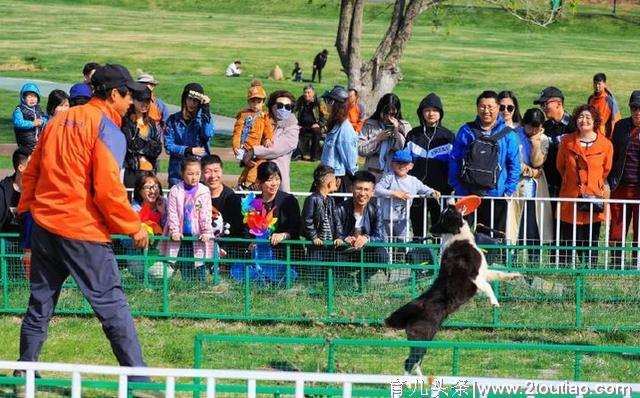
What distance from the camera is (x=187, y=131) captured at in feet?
43.9

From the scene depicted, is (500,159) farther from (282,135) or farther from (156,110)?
(156,110)

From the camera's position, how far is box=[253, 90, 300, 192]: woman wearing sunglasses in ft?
43.2

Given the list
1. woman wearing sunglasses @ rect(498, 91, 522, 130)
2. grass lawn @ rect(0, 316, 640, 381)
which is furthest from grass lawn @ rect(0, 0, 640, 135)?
grass lawn @ rect(0, 316, 640, 381)

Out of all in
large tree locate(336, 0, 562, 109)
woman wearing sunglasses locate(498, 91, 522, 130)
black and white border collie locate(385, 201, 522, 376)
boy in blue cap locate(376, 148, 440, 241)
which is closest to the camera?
black and white border collie locate(385, 201, 522, 376)

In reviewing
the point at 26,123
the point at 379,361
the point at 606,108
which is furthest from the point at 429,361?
the point at 606,108

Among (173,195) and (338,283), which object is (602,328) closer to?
(338,283)

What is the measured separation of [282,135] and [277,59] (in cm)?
3568

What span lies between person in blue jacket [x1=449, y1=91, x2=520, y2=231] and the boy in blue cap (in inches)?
16.5

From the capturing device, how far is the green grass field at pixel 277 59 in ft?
32.8

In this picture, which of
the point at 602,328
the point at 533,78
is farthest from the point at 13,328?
the point at 533,78

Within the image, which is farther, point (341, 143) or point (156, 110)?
point (156, 110)

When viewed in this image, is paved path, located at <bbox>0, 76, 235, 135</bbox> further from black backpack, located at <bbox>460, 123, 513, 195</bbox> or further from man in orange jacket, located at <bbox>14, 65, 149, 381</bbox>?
man in orange jacket, located at <bbox>14, 65, 149, 381</bbox>

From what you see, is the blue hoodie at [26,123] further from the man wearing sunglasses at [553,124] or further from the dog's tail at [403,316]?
the dog's tail at [403,316]

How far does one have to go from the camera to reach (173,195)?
1134 centimetres
